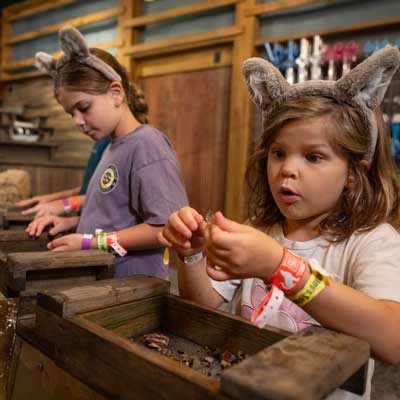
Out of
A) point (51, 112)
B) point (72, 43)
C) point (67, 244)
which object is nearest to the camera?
point (67, 244)

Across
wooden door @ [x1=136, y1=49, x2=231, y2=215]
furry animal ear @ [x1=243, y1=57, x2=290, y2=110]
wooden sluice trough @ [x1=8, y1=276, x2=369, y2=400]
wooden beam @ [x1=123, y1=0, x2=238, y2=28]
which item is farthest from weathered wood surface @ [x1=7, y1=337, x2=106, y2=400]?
wooden beam @ [x1=123, y1=0, x2=238, y2=28]

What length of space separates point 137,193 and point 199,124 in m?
2.51

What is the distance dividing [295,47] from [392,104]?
0.79 m

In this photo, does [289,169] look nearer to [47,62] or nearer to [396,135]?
[47,62]

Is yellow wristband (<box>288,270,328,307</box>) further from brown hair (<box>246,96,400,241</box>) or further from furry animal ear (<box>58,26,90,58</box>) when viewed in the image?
furry animal ear (<box>58,26,90,58</box>)

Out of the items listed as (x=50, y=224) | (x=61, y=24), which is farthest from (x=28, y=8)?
(x=50, y=224)

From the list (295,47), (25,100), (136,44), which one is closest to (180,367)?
(295,47)

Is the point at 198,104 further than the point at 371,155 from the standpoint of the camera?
Yes

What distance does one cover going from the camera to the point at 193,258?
2.99 feet

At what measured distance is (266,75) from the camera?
3.05 feet

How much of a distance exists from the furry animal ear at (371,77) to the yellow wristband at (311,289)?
419mm

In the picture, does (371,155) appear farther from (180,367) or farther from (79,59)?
(79,59)

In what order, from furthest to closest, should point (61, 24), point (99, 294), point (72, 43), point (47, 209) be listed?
1. point (61, 24)
2. point (47, 209)
3. point (72, 43)
4. point (99, 294)

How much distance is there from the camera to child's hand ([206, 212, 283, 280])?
2.03ft
